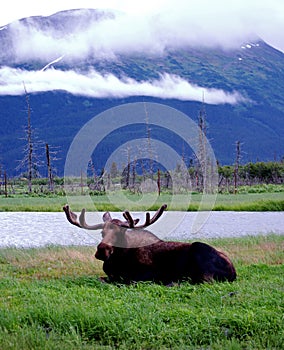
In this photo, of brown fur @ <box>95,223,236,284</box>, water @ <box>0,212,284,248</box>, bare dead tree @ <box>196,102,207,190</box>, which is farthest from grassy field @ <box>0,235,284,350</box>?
bare dead tree @ <box>196,102,207,190</box>

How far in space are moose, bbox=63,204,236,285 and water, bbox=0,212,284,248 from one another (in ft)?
21.4

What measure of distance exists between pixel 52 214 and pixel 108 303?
2318 centimetres

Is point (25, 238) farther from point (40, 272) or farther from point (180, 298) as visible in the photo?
point (180, 298)

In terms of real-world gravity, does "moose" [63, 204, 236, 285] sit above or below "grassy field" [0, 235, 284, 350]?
above

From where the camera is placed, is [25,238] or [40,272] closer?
[40,272]

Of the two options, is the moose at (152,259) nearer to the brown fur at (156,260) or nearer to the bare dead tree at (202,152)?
the brown fur at (156,260)

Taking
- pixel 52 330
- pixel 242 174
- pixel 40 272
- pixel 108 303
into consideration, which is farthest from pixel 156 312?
pixel 242 174

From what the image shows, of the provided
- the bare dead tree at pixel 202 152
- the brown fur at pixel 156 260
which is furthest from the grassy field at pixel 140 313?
the bare dead tree at pixel 202 152

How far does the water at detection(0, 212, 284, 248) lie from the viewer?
717 inches

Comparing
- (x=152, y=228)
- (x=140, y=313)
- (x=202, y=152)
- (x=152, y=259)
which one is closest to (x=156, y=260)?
(x=152, y=259)

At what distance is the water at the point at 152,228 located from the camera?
18220 millimetres

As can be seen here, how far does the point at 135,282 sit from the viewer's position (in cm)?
886

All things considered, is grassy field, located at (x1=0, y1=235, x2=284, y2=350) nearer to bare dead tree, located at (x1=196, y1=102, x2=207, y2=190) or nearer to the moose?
the moose

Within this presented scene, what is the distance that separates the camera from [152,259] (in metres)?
9.12
